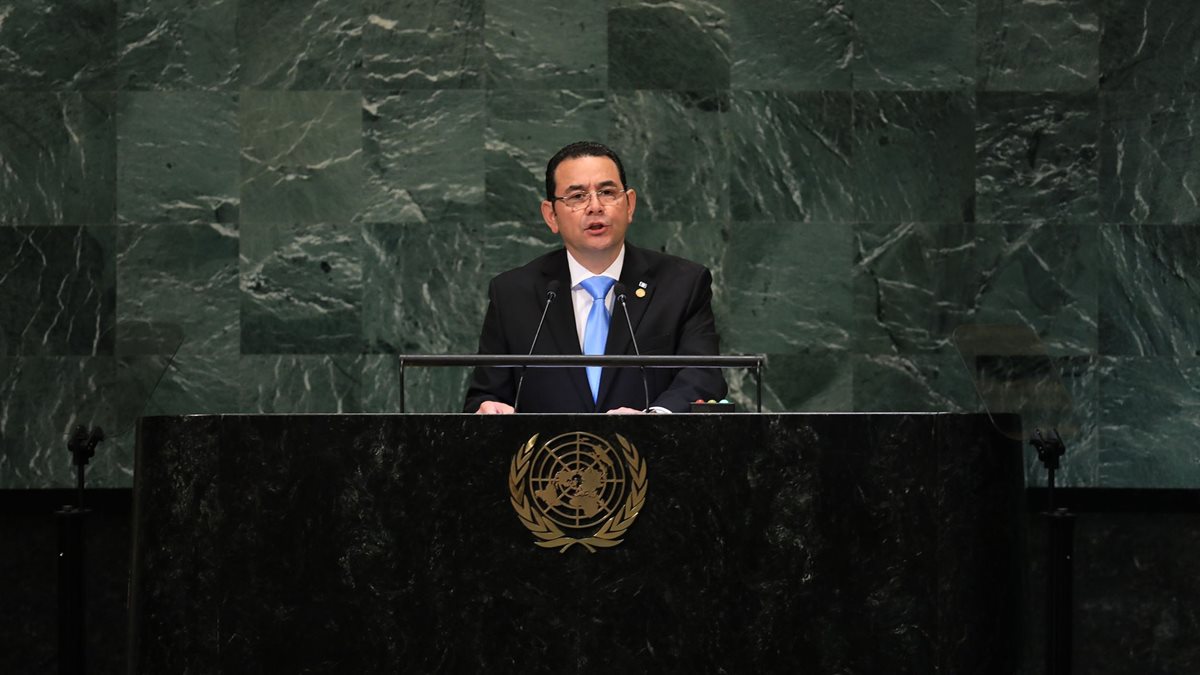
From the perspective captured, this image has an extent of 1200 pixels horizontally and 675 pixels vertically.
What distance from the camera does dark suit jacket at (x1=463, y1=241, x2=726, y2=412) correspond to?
418 cm

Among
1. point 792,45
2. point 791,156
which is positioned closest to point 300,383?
point 791,156

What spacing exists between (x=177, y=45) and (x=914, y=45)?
3022 millimetres

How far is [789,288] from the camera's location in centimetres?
618

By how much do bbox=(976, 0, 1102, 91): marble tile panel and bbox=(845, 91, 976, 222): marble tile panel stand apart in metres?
0.20

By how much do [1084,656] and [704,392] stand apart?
243 centimetres

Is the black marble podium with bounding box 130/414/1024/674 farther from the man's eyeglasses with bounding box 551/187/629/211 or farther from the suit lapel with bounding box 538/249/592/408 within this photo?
the man's eyeglasses with bounding box 551/187/629/211

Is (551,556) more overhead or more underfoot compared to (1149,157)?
more underfoot

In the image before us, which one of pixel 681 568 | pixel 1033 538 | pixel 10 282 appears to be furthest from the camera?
pixel 10 282

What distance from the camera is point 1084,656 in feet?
18.4

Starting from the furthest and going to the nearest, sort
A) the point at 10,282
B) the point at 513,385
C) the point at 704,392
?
Answer: 1. the point at 10,282
2. the point at 513,385
3. the point at 704,392

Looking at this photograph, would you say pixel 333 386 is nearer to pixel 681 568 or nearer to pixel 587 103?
pixel 587 103

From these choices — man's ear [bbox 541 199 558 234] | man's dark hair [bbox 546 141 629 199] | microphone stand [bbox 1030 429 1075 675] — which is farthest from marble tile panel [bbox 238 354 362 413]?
microphone stand [bbox 1030 429 1075 675]

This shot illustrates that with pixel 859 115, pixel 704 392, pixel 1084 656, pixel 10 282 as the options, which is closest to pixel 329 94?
pixel 10 282

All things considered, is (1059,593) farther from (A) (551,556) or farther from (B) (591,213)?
(B) (591,213)
